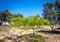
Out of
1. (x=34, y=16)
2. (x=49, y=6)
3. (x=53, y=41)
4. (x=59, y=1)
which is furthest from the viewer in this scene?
(x=49, y=6)

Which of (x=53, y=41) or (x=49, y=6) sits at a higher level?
(x=49, y=6)

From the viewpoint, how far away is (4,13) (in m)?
78.2

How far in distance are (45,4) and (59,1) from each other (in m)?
27.7

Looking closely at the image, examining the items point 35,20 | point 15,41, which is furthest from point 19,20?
point 15,41

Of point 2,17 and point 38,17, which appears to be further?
point 2,17

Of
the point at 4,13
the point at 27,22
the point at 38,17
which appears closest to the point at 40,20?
the point at 38,17

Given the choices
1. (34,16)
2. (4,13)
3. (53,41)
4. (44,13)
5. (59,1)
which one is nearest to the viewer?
(53,41)

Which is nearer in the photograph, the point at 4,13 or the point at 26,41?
the point at 26,41

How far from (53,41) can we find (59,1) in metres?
16.2

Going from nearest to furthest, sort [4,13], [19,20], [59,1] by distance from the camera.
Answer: [19,20] < [59,1] < [4,13]

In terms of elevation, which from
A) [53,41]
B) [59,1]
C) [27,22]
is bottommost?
[53,41]

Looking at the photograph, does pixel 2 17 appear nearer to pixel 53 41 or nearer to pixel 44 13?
pixel 44 13

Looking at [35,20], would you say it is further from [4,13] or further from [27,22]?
[4,13]

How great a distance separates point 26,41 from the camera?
24016mm
